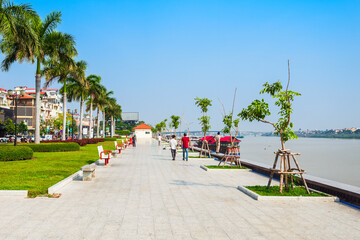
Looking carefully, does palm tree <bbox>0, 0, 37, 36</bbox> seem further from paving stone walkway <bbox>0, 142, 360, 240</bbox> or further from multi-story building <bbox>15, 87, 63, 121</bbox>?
multi-story building <bbox>15, 87, 63, 121</bbox>

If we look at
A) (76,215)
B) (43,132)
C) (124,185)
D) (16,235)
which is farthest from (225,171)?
(43,132)

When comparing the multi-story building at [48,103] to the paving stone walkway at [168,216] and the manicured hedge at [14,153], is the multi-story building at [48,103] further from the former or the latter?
the paving stone walkway at [168,216]

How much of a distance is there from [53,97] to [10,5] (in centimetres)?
9314

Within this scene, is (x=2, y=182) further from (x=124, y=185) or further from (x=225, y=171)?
(x=225, y=171)

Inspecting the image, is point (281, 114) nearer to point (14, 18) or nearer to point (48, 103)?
point (14, 18)

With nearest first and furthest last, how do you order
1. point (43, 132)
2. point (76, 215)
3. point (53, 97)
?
point (76, 215)
point (43, 132)
point (53, 97)

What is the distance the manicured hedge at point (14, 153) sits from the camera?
53.5 feet

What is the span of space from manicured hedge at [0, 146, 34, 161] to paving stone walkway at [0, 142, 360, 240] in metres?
9.44

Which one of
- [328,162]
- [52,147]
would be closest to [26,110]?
[52,147]

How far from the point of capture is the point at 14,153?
16.7 meters

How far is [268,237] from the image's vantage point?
4828 mm

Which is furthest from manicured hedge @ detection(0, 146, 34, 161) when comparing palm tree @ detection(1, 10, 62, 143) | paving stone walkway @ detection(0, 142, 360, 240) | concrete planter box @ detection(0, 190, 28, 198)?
concrete planter box @ detection(0, 190, 28, 198)

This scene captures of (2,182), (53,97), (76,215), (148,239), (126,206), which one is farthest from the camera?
(53,97)

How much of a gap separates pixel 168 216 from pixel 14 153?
14.0m
